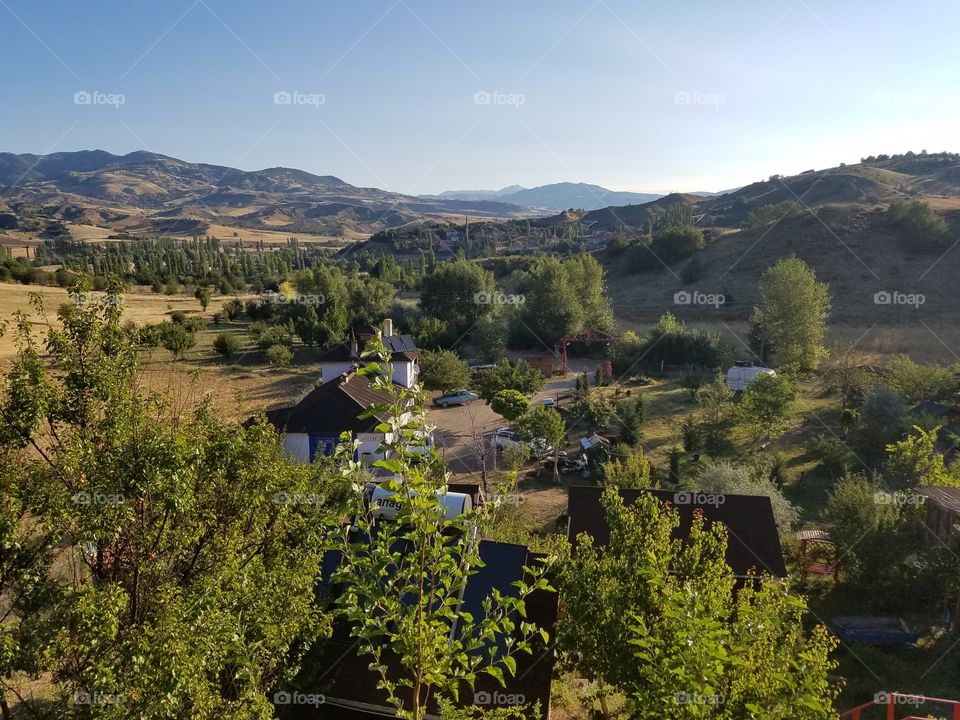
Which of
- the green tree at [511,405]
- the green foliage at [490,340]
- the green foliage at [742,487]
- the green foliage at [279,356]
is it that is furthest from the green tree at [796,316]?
the green foliage at [279,356]

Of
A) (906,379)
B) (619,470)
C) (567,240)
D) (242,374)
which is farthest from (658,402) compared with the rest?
(567,240)

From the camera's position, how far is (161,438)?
199 inches

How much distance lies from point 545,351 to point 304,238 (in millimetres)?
168466

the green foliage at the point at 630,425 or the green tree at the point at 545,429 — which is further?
the green foliage at the point at 630,425

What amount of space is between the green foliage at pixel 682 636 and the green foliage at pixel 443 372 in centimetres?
2192

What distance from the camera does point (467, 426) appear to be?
26281 millimetres

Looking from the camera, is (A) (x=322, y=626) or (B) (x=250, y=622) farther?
(A) (x=322, y=626)

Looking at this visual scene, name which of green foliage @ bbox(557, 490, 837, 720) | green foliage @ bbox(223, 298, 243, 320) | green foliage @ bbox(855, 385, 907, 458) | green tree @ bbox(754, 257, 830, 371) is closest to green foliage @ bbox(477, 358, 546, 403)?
green foliage @ bbox(855, 385, 907, 458)

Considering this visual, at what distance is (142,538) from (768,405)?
74.7 feet

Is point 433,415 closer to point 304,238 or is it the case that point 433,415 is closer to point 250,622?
point 250,622

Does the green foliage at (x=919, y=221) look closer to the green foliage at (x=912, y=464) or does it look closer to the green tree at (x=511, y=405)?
the green foliage at (x=912, y=464)

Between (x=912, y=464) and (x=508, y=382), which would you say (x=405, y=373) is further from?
(x=912, y=464)

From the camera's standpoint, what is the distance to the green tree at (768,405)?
22.6m

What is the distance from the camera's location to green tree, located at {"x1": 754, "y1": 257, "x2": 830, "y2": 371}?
32375mm
